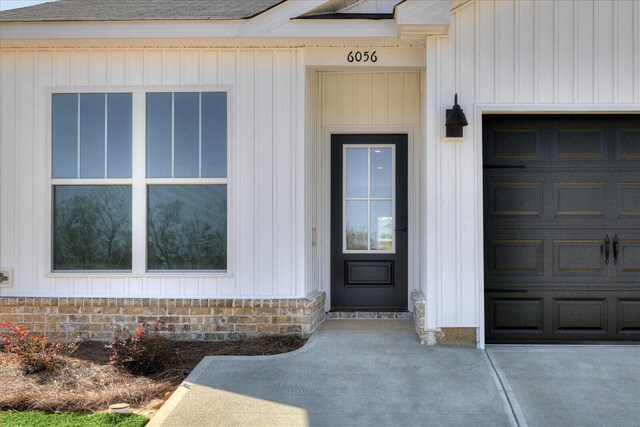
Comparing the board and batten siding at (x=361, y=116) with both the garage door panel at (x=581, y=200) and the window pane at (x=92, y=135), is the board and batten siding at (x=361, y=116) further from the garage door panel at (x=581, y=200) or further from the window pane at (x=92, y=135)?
the window pane at (x=92, y=135)

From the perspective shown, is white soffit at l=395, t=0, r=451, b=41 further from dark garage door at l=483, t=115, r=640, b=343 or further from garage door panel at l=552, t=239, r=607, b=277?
garage door panel at l=552, t=239, r=607, b=277

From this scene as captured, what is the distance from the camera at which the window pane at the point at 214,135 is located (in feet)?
21.2

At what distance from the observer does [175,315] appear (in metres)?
6.37

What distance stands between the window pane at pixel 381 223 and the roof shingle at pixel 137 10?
8.95ft

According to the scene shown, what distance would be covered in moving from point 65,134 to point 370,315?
166 inches

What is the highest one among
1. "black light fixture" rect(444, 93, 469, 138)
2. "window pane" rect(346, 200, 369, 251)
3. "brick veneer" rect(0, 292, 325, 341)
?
"black light fixture" rect(444, 93, 469, 138)

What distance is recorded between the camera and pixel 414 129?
7.15 metres

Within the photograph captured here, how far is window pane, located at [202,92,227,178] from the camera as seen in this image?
6.46 metres

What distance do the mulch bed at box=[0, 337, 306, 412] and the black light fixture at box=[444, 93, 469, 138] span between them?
2.69 m

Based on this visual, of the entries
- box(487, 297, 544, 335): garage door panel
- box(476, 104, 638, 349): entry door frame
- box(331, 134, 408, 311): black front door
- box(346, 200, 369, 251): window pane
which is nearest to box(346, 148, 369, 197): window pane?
box(331, 134, 408, 311): black front door

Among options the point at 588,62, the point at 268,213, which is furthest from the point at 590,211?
the point at 268,213

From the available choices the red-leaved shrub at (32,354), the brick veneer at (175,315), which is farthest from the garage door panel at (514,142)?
the red-leaved shrub at (32,354)

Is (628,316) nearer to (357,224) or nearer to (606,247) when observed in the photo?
(606,247)

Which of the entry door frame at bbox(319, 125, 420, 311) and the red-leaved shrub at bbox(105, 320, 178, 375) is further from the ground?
the entry door frame at bbox(319, 125, 420, 311)
